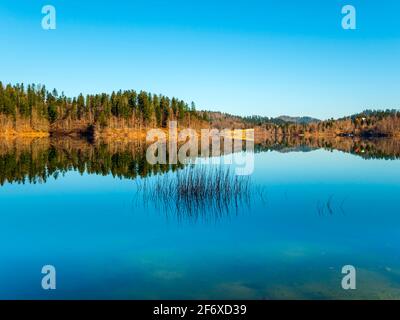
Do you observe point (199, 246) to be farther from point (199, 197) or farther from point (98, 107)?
point (98, 107)

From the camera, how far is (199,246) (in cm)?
1164

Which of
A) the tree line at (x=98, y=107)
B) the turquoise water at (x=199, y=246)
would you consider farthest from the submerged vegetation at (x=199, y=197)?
the tree line at (x=98, y=107)

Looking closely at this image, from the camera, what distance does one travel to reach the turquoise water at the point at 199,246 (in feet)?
28.1

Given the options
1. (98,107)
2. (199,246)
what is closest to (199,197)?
(199,246)

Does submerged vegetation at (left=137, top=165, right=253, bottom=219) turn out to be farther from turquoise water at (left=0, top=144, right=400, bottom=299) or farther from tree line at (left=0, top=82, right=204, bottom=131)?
tree line at (left=0, top=82, right=204, bottom=131)

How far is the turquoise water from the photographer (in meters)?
8.58

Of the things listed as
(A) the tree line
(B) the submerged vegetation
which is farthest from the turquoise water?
(A) the tree line

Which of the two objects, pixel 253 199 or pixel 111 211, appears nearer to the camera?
pixel 111 211

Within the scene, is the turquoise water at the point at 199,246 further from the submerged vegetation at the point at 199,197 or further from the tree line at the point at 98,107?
the tree line at the point at 98,107

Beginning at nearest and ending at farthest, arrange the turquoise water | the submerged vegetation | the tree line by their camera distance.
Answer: the turquoise water, the submerged vegetation, the tree line

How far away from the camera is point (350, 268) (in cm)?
985

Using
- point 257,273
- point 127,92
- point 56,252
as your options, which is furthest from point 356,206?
point 127,92
